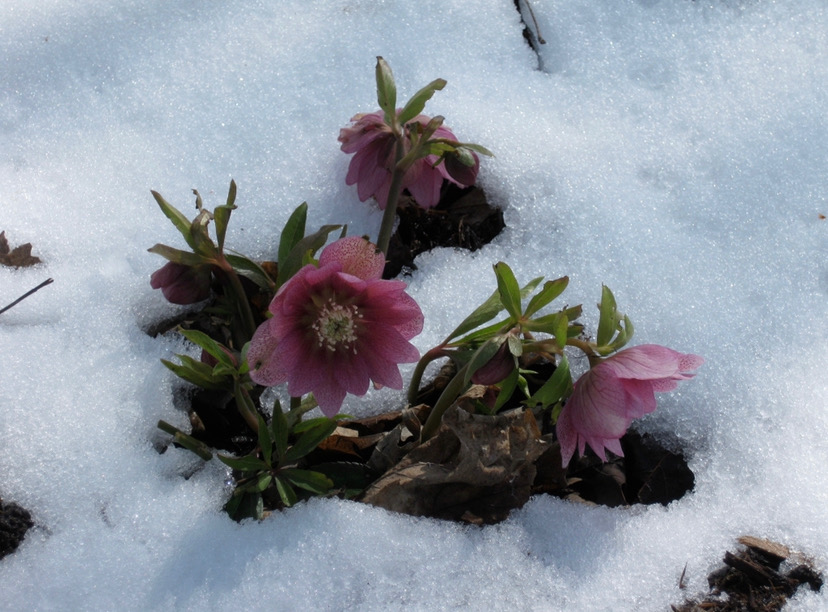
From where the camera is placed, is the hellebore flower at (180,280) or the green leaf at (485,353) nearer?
the green leaf at (485,353)

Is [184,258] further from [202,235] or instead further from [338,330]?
[338,330]

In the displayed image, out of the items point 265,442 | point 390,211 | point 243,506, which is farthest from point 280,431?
point 390,211

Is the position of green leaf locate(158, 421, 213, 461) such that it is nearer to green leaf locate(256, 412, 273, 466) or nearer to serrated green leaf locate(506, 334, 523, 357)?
green leaf locate(256, 412, 273, 466)

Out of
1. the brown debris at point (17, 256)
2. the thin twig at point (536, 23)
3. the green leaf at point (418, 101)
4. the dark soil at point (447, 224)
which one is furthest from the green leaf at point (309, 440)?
the thin twig at point (536, 23)

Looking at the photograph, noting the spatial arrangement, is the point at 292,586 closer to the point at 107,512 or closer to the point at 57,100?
the point at 107,512

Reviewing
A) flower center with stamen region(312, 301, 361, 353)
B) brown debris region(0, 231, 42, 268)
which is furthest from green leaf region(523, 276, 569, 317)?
brown debris region(0, 231, 42, 268)

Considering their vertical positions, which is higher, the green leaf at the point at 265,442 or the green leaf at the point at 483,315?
the green leaf at the point at 483,315

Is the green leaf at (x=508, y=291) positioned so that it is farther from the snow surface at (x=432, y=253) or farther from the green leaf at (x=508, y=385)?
the snow surface at (x=432, y=253)
